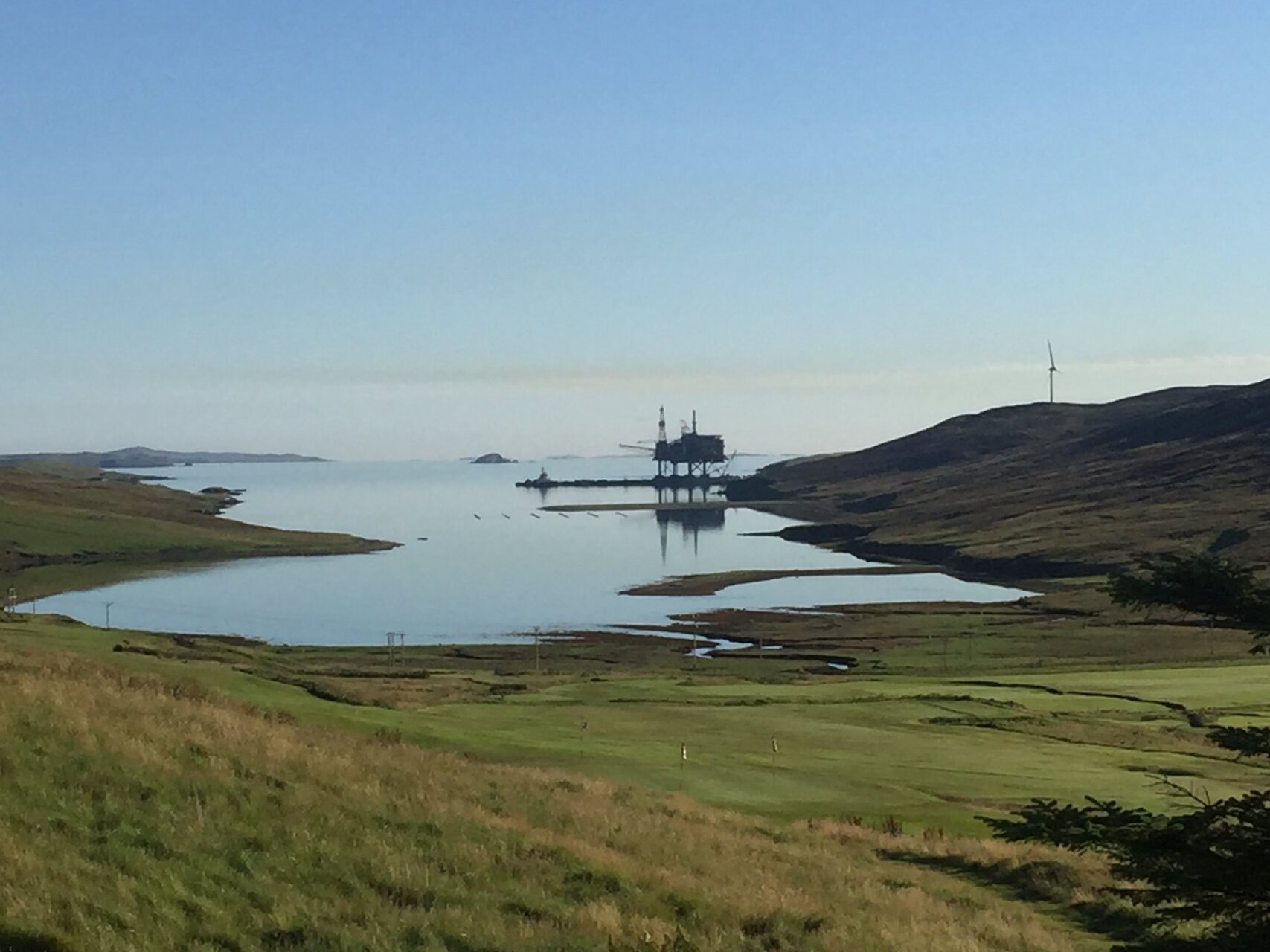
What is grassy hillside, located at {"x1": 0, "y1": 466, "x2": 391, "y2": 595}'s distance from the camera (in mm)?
137875

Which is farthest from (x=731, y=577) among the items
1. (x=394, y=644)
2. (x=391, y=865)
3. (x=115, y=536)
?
(x=391, y=865)

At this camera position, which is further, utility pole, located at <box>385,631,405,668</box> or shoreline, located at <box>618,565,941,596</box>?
shoreline, located at <box>618,565,941,596</box>

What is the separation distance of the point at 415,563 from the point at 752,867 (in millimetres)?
124555

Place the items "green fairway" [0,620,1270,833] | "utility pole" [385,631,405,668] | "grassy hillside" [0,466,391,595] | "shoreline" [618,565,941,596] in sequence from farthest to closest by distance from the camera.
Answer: "grassy hillside" [0,466,391,595] < "shoreline" [618,565,941,596] < "utility pole" [385,631,405,668] < "green fairway" [0,620,1270,833]

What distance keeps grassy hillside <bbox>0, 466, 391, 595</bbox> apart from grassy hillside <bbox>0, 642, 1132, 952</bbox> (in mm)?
112506

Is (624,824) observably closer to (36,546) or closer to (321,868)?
(321,868)

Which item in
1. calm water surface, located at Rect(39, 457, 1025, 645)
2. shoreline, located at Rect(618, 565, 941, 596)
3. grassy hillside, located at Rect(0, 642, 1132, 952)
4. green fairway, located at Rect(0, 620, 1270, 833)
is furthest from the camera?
shoreline, located at Rect(618, 565, 941, 596)

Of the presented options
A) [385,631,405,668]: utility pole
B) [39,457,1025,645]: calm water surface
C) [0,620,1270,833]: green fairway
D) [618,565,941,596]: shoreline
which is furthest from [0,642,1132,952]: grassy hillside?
[618,565,941,596]: shoreline

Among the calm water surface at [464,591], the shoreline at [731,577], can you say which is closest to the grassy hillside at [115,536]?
the calm water surface at [464,591]

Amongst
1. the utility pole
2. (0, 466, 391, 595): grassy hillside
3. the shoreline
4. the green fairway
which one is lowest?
the utility pole

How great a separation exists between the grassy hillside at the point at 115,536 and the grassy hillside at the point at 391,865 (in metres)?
113

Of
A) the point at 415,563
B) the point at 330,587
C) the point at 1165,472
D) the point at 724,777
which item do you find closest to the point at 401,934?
the point at 724,777

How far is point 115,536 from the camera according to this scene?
494ft

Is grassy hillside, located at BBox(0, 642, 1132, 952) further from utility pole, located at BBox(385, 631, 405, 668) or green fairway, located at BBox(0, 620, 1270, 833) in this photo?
utility pole, located at BBox(385, 631, 405, 668)
